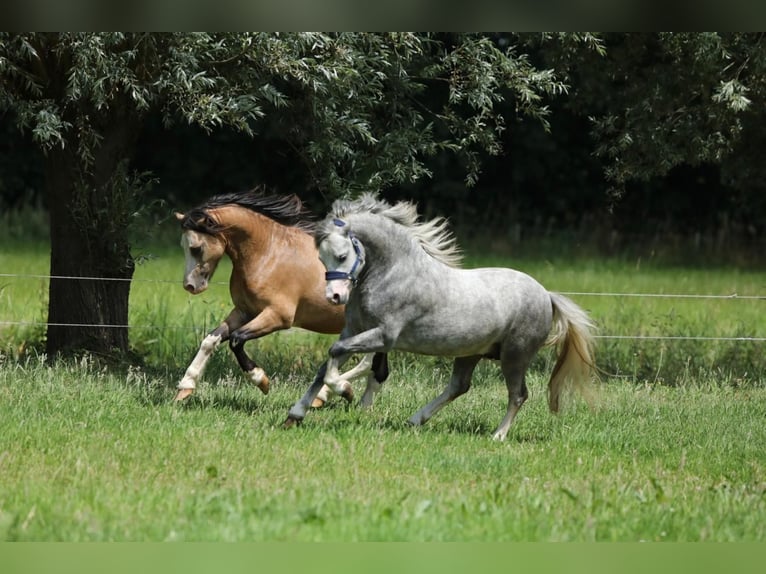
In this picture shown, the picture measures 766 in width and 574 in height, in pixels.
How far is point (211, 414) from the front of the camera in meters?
8.30

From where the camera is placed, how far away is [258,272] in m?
9.20

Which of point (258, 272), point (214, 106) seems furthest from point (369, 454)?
point (214, 106)

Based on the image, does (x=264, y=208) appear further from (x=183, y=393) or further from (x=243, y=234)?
(x=183, y=393)

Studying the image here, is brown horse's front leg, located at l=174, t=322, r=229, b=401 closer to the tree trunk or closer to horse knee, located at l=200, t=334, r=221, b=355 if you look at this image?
horse knee, located at l=200, t=334, r=221, b=355

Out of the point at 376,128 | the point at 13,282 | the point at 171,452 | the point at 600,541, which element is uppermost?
the point at 376,128

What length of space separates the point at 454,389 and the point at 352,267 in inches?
59.3

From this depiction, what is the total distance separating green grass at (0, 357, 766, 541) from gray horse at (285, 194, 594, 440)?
50 cm

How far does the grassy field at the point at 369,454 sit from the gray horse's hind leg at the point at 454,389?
0.39 feet

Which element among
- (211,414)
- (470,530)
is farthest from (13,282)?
(470,530)

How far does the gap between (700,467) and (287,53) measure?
4948mm

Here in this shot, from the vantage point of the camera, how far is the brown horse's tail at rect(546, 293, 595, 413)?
8.46 metres

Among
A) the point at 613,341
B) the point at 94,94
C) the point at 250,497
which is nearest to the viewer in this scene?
the point at 250,497

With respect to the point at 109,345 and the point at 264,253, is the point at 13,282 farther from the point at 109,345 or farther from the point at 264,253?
the point at 264,253

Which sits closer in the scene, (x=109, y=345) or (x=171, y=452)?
(x=171, y=452)
